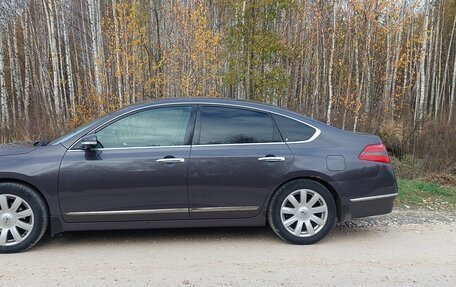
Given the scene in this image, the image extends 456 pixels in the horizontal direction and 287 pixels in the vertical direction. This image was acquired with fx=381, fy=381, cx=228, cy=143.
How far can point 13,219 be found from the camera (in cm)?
410

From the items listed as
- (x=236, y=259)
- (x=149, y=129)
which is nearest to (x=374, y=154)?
(x=236, y=259)

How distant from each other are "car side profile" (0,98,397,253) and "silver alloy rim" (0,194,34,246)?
11 mm

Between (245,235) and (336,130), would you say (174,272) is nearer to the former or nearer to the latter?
(245,235)

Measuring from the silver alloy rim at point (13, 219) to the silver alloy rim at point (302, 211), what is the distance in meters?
2.81

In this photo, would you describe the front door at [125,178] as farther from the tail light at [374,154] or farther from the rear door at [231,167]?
the tail light at [374,154]

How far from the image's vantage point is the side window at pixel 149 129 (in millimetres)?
→ 4320

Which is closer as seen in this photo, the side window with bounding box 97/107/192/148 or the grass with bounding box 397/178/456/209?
the side window with bounding box 97/107/192/148

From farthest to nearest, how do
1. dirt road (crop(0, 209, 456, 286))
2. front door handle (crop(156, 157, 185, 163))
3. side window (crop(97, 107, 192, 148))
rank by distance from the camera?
1. side window (crop(97, 107, 192, 148))
2. front door handle (crop(156, 157, 185, 163))
3. dirt road (crop(0, 209, 456, 286))

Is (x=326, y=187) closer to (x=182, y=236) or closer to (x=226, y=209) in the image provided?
(x=226, y=209)

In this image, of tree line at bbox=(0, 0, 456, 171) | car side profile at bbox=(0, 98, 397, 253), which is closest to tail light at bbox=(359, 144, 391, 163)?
car side profile at bbox=(0, 98, 397, 253)

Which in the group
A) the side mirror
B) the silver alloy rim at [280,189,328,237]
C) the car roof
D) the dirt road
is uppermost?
the car roof

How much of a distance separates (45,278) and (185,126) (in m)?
2.09

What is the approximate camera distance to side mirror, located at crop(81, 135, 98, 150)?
4148 mm

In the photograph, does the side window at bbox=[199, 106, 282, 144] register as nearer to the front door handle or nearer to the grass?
the front door handle
